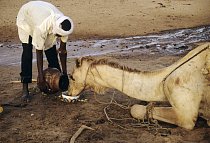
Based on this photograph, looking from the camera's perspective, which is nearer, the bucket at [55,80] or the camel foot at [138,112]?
the camel foot at [138,112]

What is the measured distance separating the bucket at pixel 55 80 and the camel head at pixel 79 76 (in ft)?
0.91

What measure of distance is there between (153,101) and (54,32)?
69.9 inches

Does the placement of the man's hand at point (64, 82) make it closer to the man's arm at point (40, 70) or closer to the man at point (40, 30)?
the man at point (40, 30)

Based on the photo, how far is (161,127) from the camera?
532 centimetres

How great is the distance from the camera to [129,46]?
1241 centimetres

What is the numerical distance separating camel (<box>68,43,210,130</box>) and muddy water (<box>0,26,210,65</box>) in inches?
202

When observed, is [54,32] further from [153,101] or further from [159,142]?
[159,142]

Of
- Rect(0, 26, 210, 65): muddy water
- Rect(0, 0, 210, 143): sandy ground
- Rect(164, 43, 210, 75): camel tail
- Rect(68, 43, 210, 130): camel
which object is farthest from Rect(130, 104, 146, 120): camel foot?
Rect(0, 26, 210, 65): muddy water

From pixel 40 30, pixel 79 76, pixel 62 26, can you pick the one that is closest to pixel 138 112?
pixel 79 76

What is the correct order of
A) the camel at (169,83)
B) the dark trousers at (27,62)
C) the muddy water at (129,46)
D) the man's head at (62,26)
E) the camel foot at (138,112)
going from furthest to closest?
the muddy water at (129,46) → the dark trousers at (27,62) → the man's head at (62,26) → the camel foot at (138,112) → the camel at (169,83)

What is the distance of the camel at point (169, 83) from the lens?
16.5 feet

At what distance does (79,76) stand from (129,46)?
6619mm

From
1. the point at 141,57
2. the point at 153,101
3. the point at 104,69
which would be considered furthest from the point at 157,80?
the point at 141,57

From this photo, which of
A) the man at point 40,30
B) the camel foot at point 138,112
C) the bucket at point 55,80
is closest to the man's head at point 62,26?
the man at point 40,30
